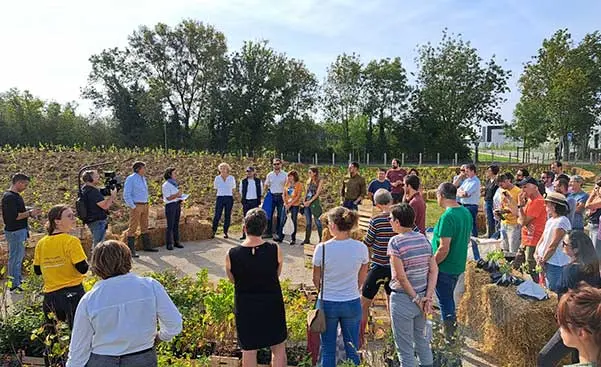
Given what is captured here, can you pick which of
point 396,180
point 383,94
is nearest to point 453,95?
point 383,94

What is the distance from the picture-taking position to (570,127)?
112 feet

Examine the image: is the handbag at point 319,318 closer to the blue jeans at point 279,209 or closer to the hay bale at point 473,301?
the hay bale at point 473,301

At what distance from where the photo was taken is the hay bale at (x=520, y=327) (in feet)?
13.3

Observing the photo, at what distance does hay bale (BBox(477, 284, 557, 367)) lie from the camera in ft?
13.3

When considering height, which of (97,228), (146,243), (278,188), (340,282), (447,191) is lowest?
(146,243)

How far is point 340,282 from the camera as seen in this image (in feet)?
11.5

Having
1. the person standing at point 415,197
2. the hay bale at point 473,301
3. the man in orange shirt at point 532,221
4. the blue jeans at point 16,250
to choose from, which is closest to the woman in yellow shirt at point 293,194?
the person standing at point 415,197

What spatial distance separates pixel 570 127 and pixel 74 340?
126 feet

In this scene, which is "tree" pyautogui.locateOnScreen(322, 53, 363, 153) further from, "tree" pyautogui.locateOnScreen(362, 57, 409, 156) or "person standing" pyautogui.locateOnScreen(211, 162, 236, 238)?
"person standing" pyautogui.locateOnScreen(211, 162, 236, 238)

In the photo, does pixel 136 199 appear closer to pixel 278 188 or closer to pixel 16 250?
pixel 16 250

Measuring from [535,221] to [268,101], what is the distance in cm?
3355

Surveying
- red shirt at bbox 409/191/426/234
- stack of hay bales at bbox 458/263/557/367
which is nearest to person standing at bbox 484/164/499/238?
red shirt at bbox 409/191/426/234

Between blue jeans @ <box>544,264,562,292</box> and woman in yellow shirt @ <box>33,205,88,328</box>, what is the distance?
4243mm

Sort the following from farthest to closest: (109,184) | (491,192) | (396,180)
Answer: (396,180) < (491,192) < (109,184)
